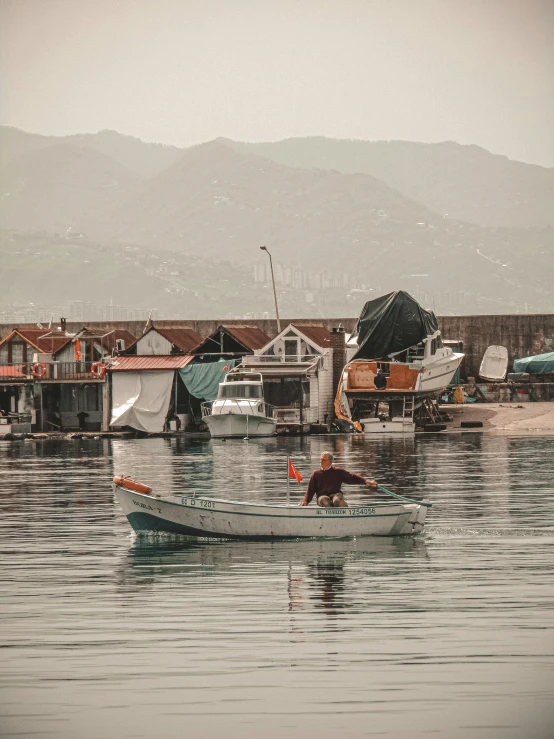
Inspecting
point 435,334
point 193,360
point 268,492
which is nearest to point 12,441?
point 193,360

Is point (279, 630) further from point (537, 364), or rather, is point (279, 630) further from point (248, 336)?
point (537, 364)

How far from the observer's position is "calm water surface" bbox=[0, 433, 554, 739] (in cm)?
1705

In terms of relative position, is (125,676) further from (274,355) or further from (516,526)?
(274,355)

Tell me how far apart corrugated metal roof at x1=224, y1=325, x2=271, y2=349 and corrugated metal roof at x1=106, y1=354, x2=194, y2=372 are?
10.8ft

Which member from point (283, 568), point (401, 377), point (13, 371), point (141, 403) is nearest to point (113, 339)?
point (13, 371)

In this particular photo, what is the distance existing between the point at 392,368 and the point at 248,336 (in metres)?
14.3

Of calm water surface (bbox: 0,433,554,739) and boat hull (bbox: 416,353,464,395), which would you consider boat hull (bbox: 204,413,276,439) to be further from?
calm water surface (bbox: 0,433,554,739)

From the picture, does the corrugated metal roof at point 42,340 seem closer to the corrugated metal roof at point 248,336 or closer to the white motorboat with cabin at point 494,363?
the corrugated metal roof at point 248,336

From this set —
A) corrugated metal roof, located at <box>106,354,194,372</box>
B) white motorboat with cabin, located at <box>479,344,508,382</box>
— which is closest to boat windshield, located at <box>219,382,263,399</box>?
corrugated metal roof, located at <box>106,354,194,372</box>

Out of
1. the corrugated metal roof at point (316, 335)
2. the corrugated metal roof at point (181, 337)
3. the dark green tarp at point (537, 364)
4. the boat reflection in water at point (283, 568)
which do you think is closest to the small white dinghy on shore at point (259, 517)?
the boat reflection in water at point (283, 568)

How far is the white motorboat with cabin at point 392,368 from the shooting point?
73.1 metres

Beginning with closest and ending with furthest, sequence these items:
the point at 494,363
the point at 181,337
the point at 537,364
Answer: the point at 181,337, the point at 537,364, the point at 494,363

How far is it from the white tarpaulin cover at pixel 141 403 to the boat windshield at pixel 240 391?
7255mm

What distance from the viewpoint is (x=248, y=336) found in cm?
8475
